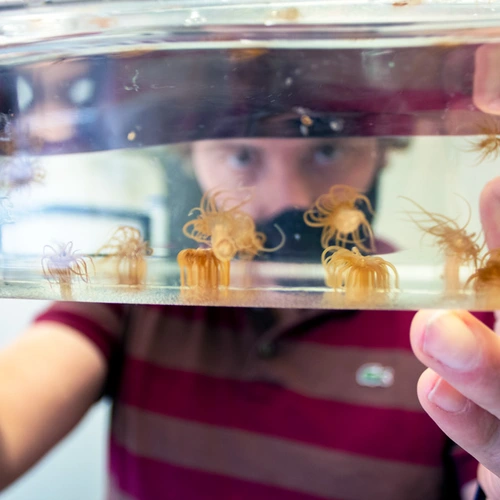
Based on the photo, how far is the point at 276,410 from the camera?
716 mm

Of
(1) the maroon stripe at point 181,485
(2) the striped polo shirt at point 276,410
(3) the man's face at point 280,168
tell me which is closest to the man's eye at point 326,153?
(3) the man's face at point 280,168

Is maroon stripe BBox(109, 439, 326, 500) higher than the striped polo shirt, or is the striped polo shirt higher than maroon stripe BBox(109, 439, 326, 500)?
the striped polo shirt

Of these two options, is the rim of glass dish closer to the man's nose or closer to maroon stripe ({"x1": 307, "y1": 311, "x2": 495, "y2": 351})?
the man's nose

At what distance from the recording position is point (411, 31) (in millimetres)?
391

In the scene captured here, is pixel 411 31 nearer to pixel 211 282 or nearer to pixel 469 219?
pixel 469 219

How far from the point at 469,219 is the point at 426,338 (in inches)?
4.2

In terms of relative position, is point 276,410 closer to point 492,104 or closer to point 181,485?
point 181,485

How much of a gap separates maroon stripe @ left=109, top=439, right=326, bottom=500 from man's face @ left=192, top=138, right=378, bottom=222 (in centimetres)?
52

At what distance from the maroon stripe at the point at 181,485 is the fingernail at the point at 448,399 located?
0.44m

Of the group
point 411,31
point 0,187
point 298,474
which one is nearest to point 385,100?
point 411,31

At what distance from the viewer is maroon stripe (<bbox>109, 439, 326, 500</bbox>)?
0.71 m

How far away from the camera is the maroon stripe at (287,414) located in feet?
2.26

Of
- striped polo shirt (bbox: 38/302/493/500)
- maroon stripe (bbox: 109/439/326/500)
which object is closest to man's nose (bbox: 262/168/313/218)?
striped polo shirt (bbox: 38/302/493/500)

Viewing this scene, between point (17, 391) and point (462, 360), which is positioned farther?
point (17, 391)
